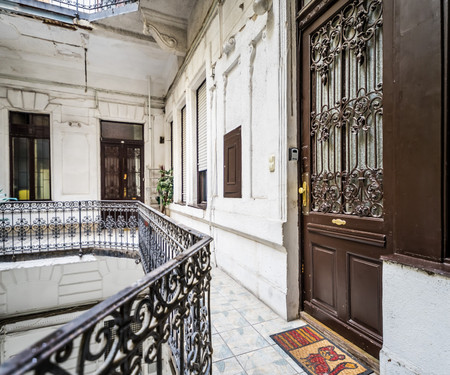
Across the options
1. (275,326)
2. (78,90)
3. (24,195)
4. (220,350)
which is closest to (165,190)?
(24,195)

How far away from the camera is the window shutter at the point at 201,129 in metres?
5.62

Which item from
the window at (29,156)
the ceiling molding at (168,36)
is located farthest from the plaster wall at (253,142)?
the window at (29,156)

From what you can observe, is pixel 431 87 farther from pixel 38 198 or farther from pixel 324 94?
pixel 38 198

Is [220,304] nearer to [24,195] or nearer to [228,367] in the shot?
[228,367]

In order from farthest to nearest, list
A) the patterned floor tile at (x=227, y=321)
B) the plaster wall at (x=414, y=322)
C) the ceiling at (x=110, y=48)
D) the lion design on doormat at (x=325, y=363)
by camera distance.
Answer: the ceiling at (x=110, y=48)
the patterned floor tile at (x=227, y=321)
the lion design on doormat at (x=325, y=363)
the plaster wall at (x=414, y=322)

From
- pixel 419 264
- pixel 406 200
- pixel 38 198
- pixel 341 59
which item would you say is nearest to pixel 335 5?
pixel 341 59

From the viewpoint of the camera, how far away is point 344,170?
2.22 metres

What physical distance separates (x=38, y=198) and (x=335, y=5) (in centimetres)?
911

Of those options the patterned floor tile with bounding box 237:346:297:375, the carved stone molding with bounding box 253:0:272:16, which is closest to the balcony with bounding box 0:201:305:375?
the patterned floor tile with bounding box 237:346:297:375

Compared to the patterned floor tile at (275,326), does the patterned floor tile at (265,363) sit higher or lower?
higher

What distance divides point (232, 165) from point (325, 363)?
2.70m

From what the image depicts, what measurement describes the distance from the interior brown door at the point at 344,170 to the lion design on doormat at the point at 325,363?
20cm

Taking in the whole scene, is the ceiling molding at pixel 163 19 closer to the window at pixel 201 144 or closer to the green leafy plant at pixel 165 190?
the window at pixel 201 144

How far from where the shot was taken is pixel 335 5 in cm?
228
